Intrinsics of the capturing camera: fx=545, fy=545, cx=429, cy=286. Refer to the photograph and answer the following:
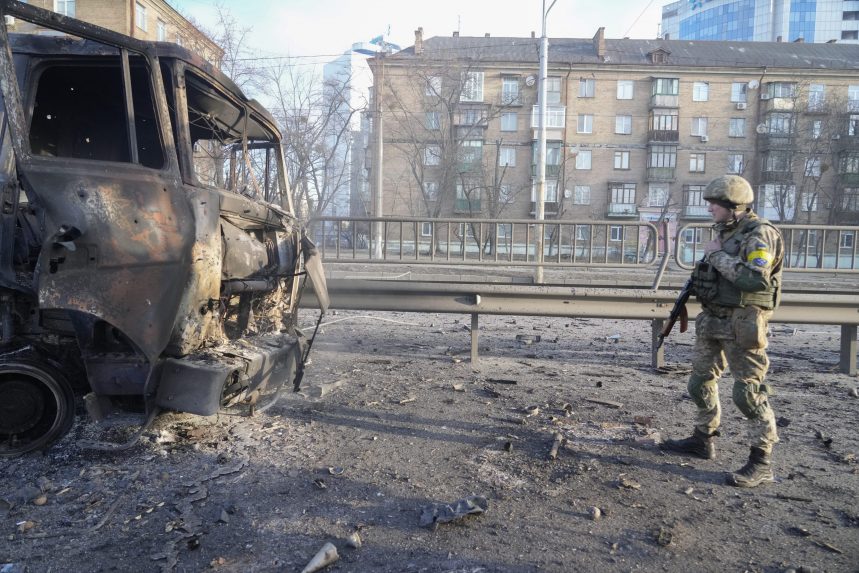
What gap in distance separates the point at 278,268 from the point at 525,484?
8.01ft

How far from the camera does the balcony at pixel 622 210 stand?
142 feet

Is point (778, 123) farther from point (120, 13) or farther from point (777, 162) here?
point (120, 13)

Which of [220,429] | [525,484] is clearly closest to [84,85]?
[220,429]

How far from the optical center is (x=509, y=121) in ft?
136

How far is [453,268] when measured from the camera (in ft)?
29.6

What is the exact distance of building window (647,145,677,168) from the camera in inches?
1716

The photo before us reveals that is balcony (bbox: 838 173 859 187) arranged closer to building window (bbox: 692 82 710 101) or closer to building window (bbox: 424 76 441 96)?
building window (bbox: 692 82 710 101)

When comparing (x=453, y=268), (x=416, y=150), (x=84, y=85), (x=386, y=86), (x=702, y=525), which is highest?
(x=386, y=86)

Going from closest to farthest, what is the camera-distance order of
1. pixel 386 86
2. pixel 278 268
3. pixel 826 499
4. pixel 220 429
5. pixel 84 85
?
pixel 826 499 < pixel 84 85 < pixel 220 429 < pixel 278 268 < pixel 386 86

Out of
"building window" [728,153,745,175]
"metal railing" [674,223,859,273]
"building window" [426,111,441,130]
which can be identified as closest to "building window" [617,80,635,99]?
"building window" [728,153,745,175]

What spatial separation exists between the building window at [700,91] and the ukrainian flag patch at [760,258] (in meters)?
47.1

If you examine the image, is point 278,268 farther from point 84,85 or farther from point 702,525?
point 702,525

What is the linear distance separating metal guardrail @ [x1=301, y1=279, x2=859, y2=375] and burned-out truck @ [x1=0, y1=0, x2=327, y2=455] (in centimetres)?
224

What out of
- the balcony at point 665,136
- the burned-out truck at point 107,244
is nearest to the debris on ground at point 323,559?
the burned-out truck at point 107,244
